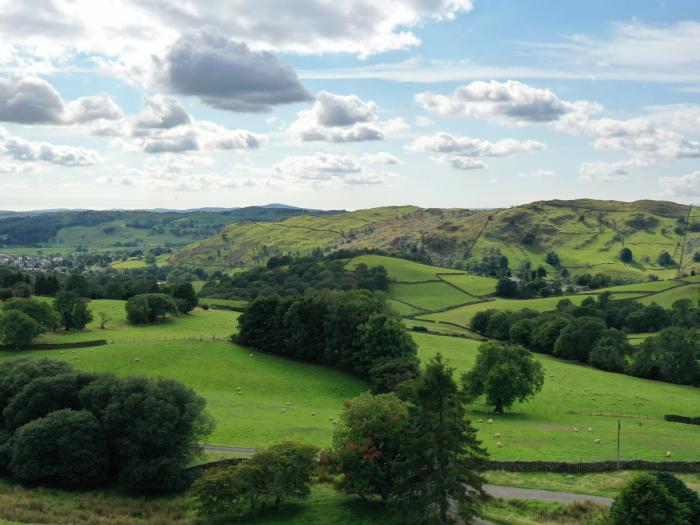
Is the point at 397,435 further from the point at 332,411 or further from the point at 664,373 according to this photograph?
the point at 664,373

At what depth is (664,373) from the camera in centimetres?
9356

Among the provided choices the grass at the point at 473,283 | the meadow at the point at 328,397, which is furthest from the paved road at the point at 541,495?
the grass at the point at 473,283

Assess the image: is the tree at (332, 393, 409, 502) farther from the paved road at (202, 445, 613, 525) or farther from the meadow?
the meadow

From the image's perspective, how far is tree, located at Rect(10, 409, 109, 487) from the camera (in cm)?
4547

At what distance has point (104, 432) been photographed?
4762cm

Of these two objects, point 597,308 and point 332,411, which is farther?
point 597,308

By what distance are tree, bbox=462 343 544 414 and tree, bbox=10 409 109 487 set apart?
40134 millimetres

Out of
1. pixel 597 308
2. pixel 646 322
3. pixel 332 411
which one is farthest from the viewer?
pixel 597 308

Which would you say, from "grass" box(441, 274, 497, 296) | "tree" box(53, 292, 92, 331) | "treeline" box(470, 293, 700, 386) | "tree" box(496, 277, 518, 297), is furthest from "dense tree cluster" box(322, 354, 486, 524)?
"tree" box(496, 277, 518, 297)

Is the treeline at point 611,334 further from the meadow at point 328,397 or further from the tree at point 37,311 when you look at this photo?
the tree at point 37,311

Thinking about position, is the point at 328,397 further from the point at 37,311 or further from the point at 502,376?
the point at 37,311

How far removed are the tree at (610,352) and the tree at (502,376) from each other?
1311 inches

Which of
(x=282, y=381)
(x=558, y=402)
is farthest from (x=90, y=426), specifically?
(x=558, y=402)

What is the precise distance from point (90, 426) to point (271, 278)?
475ft
